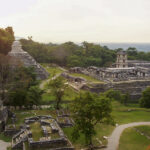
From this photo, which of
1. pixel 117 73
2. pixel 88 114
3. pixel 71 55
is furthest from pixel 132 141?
pixel 71 55

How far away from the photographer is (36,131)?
2462cm

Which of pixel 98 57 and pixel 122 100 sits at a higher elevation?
pixel 98 57

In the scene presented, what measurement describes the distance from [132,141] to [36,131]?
1099cm

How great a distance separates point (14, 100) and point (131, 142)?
19.3m

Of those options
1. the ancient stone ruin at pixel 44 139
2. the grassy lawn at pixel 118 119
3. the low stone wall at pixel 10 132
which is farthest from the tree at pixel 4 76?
the grassy lawn at pixel 118 119

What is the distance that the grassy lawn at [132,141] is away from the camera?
22.8 metres

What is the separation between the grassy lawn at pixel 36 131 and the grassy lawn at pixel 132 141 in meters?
8.67

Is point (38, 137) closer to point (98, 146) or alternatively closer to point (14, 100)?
point (98, 146)

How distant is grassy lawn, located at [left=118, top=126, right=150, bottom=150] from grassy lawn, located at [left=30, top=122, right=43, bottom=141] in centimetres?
867

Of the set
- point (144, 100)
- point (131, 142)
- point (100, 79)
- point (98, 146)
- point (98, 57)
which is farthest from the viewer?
point (98, 57)

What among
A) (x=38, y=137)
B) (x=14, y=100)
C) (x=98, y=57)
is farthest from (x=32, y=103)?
(x=98, y=57)

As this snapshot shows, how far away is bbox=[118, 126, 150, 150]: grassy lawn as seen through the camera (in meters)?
22.8

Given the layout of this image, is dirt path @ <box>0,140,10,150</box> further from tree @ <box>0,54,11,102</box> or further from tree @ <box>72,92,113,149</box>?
tree @ <box>0,54,11,102</box>

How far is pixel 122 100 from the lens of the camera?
138 ft
